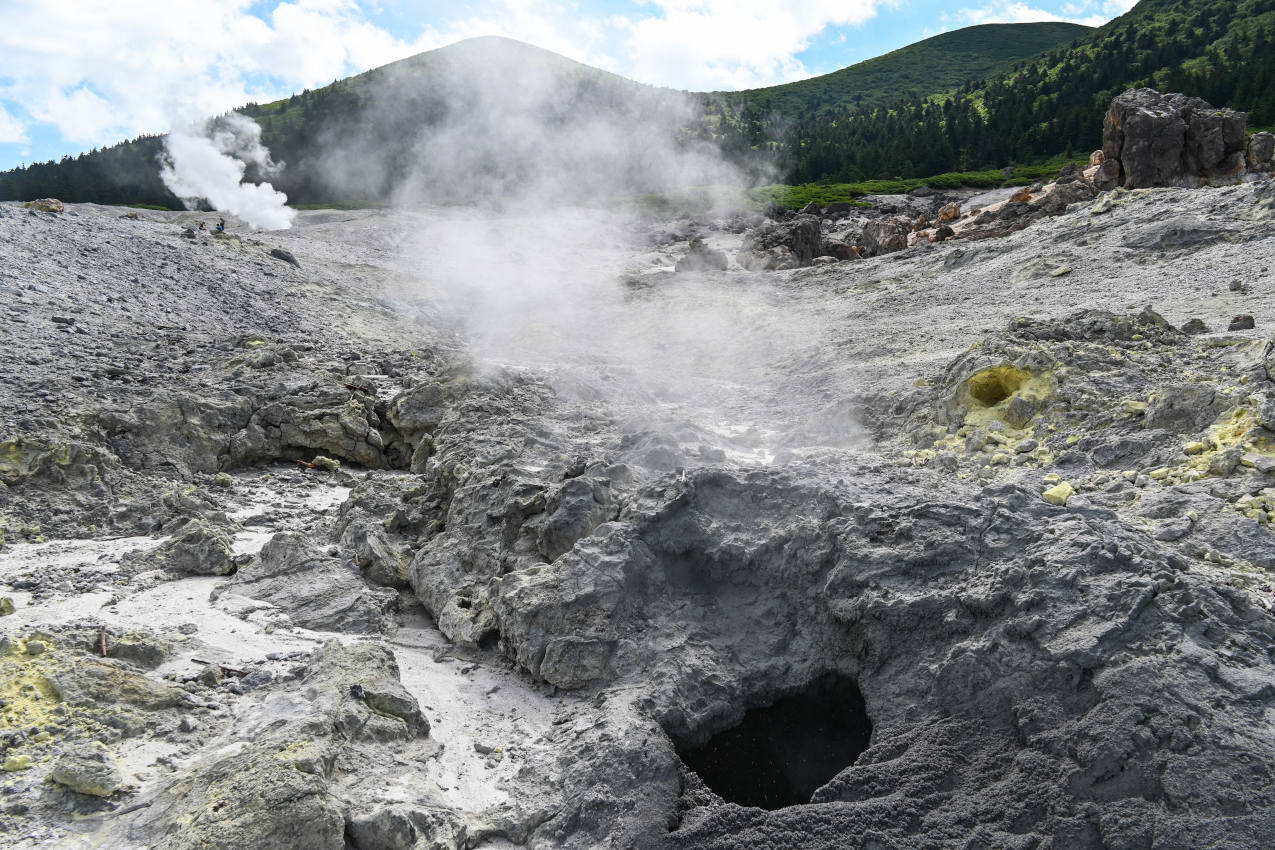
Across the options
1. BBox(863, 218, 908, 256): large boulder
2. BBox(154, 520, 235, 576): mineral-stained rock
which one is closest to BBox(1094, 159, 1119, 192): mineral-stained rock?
BBox(863, 218, 908, 256): large boulder

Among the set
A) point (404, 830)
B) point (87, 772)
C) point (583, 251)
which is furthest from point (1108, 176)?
point (87, 772)

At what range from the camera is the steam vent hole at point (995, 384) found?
1024 cm

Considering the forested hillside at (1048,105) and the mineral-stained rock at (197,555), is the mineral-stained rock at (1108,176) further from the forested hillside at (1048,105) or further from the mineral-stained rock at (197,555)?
the forested hillside at (1048,105)

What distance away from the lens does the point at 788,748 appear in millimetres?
5863

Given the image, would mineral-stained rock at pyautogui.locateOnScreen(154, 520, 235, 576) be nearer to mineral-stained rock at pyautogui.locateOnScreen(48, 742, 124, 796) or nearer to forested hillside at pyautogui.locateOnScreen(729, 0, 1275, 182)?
mineral-stained rock at pyautogui.locateOnScreen(48, 742, 124, 796)

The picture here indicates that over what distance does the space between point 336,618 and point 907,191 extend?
50.0 meters

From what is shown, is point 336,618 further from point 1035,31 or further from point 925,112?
point 1035,31

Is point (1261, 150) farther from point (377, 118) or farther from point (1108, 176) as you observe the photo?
point (377, 118)

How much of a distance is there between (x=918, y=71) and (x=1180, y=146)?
119265 millimetres

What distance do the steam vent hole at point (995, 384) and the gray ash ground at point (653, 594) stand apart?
0.10 feet

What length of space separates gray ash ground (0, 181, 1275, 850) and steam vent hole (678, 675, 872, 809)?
27mm

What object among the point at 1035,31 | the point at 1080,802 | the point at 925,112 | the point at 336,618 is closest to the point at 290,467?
the point at 336,618

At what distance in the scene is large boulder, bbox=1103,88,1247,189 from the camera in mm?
25781

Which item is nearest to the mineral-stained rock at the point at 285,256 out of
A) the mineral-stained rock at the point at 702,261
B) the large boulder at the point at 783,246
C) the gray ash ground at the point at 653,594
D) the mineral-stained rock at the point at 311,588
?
the gray ash ground at the point at 653,594
